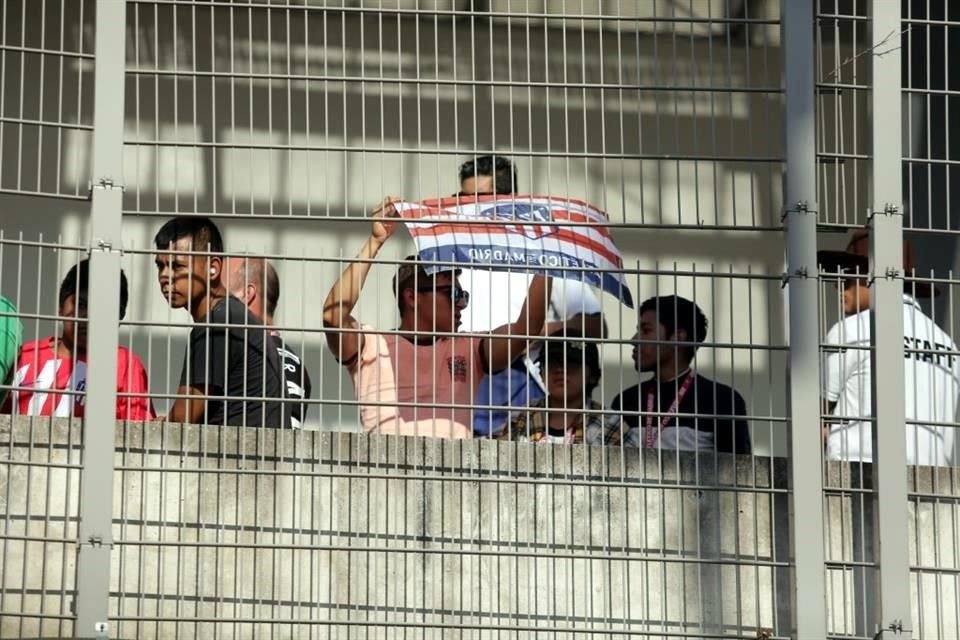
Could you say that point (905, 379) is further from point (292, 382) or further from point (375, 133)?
point (375, 133)

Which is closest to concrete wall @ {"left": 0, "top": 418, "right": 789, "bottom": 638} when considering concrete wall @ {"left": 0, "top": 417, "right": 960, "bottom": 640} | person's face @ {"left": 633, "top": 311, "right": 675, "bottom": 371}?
concrete wall @ {"left": 0, "top": 417, "right": 960, "bottom": 640}

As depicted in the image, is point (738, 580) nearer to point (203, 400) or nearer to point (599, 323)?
point (599, 323)

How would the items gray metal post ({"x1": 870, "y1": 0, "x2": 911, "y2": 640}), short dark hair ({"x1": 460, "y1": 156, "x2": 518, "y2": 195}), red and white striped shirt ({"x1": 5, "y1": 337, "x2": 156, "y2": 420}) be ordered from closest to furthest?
gray metal post ({"x1": 870, "y1": 0, "x2": 911, "y2": 640}), red and white striped shirt ({"x1": 5, "y1": 337, "x2": 156, "y2": 420}), short dark hair ({"x1": 460, "y1": 156, "x2": 518, "y2": 195})

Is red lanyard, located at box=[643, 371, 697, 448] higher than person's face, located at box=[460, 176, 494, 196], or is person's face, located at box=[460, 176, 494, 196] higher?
person's face, located at box=[460, 176, 494, 196]

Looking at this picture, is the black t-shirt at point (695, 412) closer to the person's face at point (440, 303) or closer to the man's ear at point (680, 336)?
the man's ear at point (680, 336)

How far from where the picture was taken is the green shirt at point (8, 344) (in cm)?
854

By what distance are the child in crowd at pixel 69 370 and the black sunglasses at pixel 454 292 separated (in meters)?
1.21

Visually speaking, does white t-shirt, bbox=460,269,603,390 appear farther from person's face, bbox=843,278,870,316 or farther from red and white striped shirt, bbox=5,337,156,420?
red and white striped shirt, bbox=5,337,156,420

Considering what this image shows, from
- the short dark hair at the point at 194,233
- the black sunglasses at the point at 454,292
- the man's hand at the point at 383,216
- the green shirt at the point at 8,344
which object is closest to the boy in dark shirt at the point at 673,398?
the black sunglasses at the point at 454,292

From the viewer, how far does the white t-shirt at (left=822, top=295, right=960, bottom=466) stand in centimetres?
863

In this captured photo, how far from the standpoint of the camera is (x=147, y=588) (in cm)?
818

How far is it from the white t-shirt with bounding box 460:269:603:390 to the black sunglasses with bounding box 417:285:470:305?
0.03m

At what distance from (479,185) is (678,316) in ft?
3.94

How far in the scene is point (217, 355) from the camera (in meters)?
8.42
